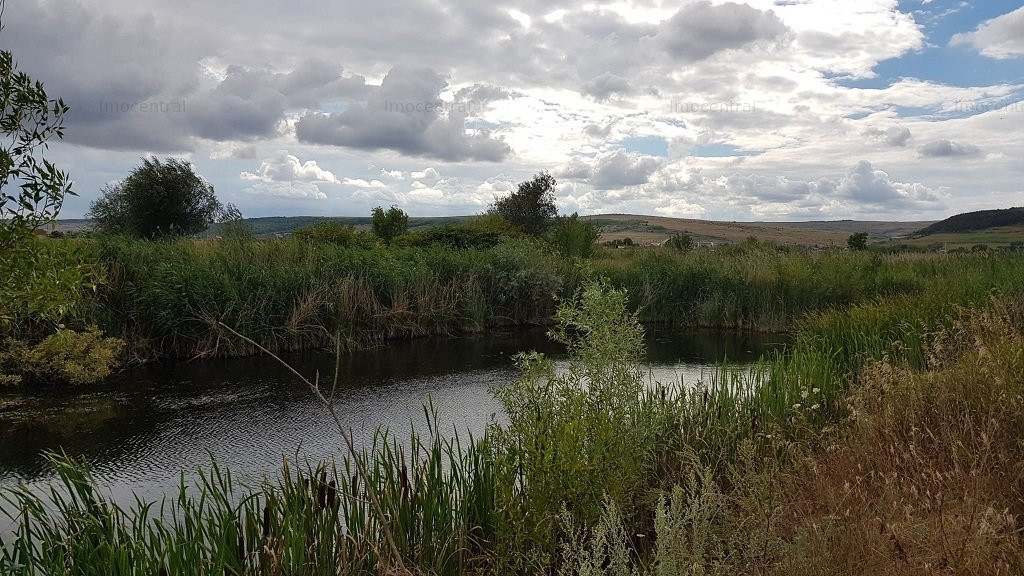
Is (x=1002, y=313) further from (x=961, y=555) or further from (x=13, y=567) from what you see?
(x=13, y=567)

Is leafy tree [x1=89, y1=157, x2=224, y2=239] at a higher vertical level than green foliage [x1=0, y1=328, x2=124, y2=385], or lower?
higher

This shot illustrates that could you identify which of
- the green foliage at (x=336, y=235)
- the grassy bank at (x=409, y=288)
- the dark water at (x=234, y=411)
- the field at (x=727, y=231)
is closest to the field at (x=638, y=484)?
the dark water at (x=234, y=411)

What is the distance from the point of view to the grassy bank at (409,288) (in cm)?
1216

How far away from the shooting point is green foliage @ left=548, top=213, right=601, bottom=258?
952 inches

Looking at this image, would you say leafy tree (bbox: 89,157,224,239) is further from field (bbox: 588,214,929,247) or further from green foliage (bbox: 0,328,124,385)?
field (bbox: 588,214,929,247)

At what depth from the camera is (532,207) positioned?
41812 mm

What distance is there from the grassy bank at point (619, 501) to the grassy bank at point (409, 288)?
5310mm

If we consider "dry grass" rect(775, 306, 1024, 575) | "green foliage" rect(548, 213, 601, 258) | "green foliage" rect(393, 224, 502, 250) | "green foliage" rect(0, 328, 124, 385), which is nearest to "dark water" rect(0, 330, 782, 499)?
"green foliage" rect(0, 328, 124, 385)

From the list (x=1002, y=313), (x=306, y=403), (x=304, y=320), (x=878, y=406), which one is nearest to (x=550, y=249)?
(x=304, y=320)

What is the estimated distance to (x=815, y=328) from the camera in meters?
9.80

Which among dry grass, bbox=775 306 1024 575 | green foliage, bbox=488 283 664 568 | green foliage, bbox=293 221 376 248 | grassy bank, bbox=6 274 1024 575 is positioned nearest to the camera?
dry grass, bbox=775 306 1024 575

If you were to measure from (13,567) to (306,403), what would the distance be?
20.2 ft

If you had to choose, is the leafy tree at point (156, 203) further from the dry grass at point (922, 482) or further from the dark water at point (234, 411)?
the dry grass at point (922, 482)

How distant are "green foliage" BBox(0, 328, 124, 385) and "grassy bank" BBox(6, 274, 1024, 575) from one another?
207 inches
